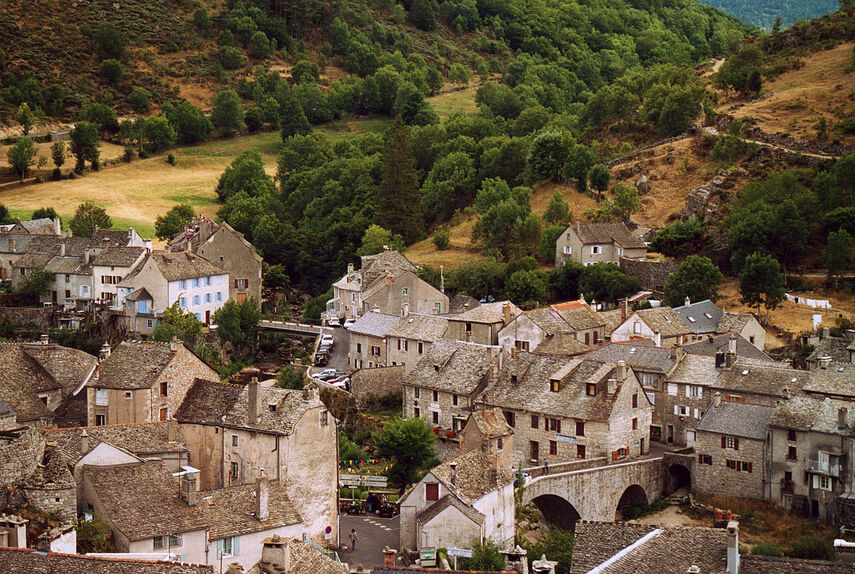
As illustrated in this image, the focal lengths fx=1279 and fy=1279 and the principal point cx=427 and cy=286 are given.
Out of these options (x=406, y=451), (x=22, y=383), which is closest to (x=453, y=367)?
(x=406, y=451)

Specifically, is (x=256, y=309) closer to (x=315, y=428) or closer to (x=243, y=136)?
(x=315, y=428)

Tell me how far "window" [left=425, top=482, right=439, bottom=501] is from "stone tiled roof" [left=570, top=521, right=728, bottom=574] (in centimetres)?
1042

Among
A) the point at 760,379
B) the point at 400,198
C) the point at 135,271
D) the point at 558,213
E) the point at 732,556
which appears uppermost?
the point at 400,198

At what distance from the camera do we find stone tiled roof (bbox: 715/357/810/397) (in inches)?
2672

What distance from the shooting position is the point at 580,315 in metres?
82.2

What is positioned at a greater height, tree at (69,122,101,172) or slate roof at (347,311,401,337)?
tree at (69,122,101,172)

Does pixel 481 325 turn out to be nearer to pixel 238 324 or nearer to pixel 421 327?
pixel 421 327

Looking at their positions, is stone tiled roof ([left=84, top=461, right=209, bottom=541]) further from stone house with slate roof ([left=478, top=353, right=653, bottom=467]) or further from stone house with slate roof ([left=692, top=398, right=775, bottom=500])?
stone house with slate roof ([left=692, top=398, right=775, bottom=500])

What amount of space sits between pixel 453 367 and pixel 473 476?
66.2ft

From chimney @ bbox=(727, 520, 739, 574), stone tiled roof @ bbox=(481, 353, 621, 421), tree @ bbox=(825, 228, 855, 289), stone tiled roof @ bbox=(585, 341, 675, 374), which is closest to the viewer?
chimney @ bbox=(727, 520, 739, 574)

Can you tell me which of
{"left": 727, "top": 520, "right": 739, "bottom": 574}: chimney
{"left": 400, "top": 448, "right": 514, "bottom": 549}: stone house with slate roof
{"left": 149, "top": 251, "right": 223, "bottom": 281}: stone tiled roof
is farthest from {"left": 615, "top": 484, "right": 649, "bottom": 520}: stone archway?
{"left": 149, "top": 251, "right": 223, "bottom": 281}: stone tiled roof

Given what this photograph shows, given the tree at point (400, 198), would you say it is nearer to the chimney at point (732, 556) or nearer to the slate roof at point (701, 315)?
the slate roof at point (701, 315)

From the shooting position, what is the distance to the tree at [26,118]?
153 metres

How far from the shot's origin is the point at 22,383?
2549 inches
